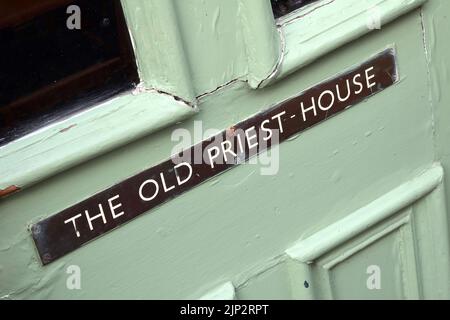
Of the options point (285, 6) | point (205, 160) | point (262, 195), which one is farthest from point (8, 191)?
point (285, 6)

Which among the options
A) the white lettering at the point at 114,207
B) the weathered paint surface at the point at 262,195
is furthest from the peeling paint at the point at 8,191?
the white lettering at the point at 114,207

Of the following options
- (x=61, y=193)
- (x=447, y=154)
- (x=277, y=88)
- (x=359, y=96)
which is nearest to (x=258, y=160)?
(x=277, y=88)

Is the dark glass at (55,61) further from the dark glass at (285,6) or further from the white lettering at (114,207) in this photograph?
the dark glass at (285,6)

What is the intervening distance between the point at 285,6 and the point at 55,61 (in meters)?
0.48

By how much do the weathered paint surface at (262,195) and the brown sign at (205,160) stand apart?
0.06 ft

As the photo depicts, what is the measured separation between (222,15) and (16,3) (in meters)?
0.37

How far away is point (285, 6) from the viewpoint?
5.20ft

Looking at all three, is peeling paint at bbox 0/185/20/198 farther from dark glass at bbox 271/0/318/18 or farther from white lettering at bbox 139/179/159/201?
dark glass at bbox 271/0/318/18

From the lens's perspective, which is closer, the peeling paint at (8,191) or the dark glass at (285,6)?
the peeling paint at (8,191)

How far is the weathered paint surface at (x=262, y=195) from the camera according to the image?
55.4 inches

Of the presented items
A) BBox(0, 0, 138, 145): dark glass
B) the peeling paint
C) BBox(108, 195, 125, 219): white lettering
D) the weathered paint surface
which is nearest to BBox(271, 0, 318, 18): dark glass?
the weathered paint surface

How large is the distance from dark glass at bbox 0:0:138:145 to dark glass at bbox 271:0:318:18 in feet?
1.03

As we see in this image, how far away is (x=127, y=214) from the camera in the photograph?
145 cm

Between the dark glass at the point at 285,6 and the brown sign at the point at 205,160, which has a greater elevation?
the dark glass at the point at 285,6
